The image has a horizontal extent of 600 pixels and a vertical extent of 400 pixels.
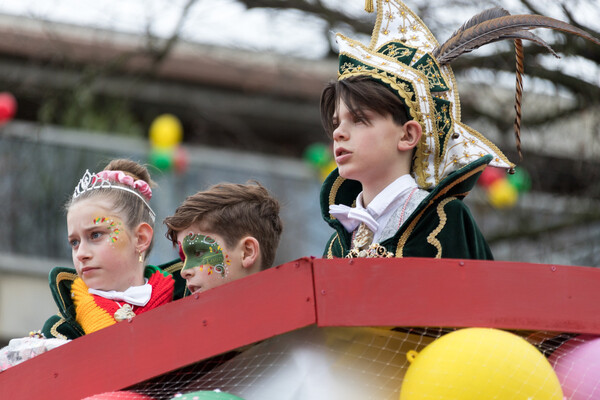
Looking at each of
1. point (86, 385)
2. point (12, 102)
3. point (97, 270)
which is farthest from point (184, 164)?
point (86, 385)

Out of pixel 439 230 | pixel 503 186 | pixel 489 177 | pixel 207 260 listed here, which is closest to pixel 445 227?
pixel 439 230

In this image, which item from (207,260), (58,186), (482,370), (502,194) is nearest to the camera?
(482,370)

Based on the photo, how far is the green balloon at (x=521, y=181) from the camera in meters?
8.82

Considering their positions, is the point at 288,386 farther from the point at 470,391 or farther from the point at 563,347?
the point at 563,347

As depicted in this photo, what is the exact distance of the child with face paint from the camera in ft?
13.2

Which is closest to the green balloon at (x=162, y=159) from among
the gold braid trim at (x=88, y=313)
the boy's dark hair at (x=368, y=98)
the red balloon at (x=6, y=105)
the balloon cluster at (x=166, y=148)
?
the balloon cluster at (x=166, y=148)

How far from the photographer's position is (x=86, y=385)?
318 cm

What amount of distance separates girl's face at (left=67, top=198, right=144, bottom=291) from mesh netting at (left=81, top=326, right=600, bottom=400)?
98cm

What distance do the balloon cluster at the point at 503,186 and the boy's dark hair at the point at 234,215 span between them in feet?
16.6

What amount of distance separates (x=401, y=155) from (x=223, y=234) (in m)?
0.70

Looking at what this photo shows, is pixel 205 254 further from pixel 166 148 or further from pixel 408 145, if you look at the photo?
pixel 166 148

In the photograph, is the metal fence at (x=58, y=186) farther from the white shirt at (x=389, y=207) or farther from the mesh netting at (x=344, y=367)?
the mesh netting at (x=344, y=367)

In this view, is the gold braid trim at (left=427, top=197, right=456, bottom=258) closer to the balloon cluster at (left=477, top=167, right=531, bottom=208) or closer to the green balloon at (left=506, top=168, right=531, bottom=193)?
the green balloon at (left=506, top=168, right=531, bottom=193)

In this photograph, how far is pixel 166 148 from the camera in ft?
34.9
